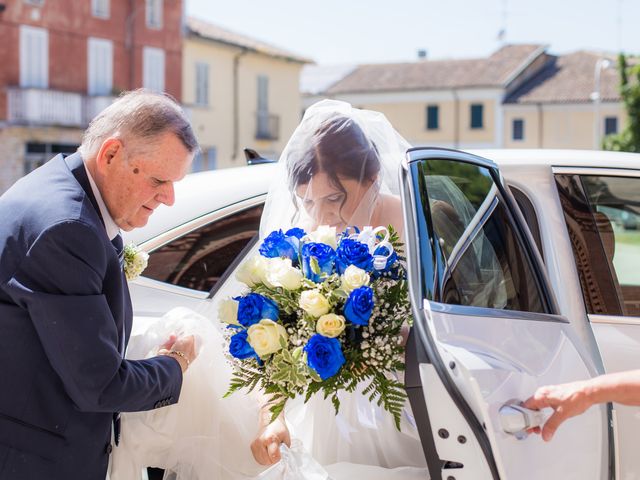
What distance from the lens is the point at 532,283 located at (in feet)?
7.47

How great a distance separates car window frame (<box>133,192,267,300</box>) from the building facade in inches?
863

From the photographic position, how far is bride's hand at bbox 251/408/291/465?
2449 mm

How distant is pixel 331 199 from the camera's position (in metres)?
2.89

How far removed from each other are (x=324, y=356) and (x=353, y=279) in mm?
224

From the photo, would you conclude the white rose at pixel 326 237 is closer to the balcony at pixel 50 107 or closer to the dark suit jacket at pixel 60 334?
the dark suit jacket at pixel 60 334

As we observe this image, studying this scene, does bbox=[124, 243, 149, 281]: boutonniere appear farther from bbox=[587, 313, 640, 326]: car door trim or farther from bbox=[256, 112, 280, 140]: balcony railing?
bbox=[256, 112, 280, 140]: balcony railing

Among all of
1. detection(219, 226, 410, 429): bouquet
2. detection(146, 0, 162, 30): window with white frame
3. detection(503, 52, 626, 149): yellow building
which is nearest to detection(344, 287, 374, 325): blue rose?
detection(219, 226, 410, 429): bouquet

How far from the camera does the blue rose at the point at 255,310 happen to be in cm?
224

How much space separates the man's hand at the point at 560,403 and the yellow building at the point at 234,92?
26.7 metres

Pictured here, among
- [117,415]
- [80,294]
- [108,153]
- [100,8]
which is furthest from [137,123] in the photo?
[100,8]

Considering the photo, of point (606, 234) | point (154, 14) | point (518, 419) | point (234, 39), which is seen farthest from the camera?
point (234, 39)

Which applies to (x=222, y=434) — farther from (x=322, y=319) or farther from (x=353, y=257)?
(x=353, y=257)

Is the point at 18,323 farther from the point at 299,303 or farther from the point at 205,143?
the point at 205,143

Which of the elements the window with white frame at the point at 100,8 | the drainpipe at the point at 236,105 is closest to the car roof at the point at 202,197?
the window with white frame at the point at 100,8
